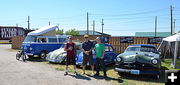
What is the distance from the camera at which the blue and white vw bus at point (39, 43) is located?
1445 centimetres

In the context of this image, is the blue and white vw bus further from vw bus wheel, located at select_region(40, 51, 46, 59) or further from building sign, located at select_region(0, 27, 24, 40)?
building sign, located at select_region(0, 27, 24, 40)

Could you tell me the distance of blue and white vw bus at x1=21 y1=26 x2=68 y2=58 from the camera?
47.4ft

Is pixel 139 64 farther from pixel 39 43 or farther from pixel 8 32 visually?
pixel 8 32

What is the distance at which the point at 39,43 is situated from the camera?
1474 centimetres

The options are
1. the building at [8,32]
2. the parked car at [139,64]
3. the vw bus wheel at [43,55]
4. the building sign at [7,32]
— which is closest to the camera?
the parked car at [139,64]

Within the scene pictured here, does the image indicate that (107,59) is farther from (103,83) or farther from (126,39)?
(126,39)

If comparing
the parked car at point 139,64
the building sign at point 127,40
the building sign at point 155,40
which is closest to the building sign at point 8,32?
the building sign at point 127,40

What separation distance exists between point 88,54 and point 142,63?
233cm

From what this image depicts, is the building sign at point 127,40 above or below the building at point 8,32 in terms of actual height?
below

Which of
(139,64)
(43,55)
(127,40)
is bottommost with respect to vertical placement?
(43,55)

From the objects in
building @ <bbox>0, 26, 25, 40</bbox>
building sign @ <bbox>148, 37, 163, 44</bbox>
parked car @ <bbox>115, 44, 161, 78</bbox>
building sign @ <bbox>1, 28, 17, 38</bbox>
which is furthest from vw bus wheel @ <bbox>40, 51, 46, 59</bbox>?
building sign @ <bbox>1, 28, 17, 38</bbox>

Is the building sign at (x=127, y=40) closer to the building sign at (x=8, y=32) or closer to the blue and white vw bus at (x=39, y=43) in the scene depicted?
the blue and white vw bus at (x=39, y=43)

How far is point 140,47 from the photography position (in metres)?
9.53

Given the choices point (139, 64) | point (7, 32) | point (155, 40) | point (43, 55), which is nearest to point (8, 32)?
point (7, 32)
